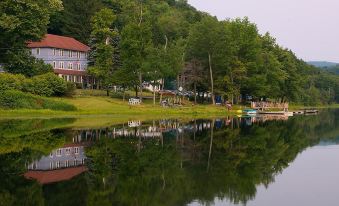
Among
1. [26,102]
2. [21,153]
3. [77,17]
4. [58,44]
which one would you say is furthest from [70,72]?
[21,153]

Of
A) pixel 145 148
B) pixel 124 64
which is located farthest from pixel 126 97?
pixel 145 148

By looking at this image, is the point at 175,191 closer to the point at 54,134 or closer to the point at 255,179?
the point at 255,179

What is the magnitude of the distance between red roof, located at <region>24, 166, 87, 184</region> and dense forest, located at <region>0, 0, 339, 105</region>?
54.0m

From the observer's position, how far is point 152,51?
8650cm

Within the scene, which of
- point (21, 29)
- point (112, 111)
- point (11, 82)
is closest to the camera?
point (11, 82)

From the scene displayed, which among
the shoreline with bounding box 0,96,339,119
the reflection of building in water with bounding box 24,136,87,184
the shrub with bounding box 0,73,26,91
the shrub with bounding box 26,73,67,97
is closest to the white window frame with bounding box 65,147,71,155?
the reflection of building in water with bounding box 24,136,87,184

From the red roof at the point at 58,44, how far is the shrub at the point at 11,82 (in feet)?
91.7

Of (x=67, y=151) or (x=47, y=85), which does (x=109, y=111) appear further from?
(x=67, y=151)

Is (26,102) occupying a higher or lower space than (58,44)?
lower

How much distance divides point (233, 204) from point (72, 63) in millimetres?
91948

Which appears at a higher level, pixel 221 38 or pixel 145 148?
pixel 221 38

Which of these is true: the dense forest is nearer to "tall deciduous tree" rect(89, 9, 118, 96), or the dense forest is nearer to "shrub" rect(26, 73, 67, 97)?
"tall deciduous tree" rect(89, 9, 118, 96)

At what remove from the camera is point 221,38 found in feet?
323

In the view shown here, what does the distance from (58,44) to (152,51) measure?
25746 mm
